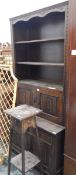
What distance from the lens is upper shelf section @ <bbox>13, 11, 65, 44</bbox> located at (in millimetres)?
2141

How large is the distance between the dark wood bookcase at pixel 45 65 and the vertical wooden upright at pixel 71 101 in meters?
0.12

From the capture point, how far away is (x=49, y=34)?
231cm

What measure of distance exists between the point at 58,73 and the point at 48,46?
385 millimetres

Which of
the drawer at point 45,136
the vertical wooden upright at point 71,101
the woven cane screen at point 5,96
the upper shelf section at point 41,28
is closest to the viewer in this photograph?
the vertical wooden upright at point 71,101

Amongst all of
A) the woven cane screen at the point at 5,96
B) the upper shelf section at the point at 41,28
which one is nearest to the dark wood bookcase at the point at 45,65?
the upper shelf section at the point at 41,28

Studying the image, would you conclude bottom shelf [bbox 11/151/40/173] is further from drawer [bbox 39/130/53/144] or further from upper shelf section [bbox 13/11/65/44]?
A: upper shelf section [bbox 13/11/65/44]

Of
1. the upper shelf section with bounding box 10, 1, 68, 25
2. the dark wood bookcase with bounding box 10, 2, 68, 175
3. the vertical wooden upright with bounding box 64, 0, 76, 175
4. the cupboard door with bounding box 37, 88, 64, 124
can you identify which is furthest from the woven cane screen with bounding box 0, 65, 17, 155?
the vertical wooden upright with bounding box 64, 0, 76, 175

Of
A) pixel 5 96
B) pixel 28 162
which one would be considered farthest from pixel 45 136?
pixel 5 96

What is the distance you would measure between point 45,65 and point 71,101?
85 centimetres

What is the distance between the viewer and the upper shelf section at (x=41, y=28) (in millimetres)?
2141

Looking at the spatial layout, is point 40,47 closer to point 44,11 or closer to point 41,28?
point 41,28

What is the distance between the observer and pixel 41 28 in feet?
7.88

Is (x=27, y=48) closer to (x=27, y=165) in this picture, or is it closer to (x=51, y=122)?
(x=51, y=122)

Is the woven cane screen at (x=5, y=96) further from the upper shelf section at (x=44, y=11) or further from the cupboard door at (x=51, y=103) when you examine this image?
the upper shelf section at (x=44, y=11)
